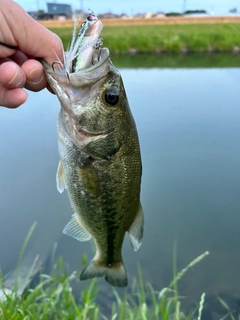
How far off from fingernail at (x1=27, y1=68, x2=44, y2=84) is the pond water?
273cm

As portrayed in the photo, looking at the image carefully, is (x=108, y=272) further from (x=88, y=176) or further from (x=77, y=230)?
(x=88, y=176)

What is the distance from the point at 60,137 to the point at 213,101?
27.3 feet

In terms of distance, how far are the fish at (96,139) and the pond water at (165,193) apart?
7.90 feet

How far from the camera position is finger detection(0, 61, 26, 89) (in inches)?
63.0

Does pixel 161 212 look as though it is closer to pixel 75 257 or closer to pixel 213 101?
pixel 75 257

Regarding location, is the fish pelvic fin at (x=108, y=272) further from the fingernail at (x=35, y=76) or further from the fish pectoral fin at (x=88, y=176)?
the fingernail at (x=35, y=76)

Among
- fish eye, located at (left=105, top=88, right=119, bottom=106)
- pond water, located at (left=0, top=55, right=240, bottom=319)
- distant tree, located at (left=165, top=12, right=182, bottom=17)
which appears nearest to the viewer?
fish eye, located at (left=105, top=88, right=119, bottom=106)

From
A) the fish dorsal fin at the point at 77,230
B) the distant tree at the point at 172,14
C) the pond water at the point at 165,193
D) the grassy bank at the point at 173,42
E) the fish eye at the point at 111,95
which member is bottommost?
the distant tree at the point at 172,14

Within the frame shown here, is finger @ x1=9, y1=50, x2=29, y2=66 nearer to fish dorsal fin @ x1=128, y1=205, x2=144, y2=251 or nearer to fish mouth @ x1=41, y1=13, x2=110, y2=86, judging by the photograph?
fish mouth @ x1=41, y1=13, x2=110, y2=86

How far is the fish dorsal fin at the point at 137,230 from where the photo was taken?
1.75 metres

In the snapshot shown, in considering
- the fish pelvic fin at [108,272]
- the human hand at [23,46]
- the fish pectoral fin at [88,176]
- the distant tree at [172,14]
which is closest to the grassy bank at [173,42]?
the human hand at [23,46]

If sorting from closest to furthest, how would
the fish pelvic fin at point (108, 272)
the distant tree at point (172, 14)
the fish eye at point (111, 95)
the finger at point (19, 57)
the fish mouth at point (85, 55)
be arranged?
the fish mouth at point (85, 55) < the fish eye at point (111, 95) < the finger at point (19, 57) < the fish pelvic fin at point (108, 272) < the distant tree at point (172, 14)

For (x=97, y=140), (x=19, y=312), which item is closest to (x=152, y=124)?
(x=19, y=312)

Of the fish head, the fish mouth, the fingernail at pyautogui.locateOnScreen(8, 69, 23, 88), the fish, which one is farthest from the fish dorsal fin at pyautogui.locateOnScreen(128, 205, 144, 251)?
the fingernail at pyautogui.locateOnScreen(8, 69, 23, 88)
